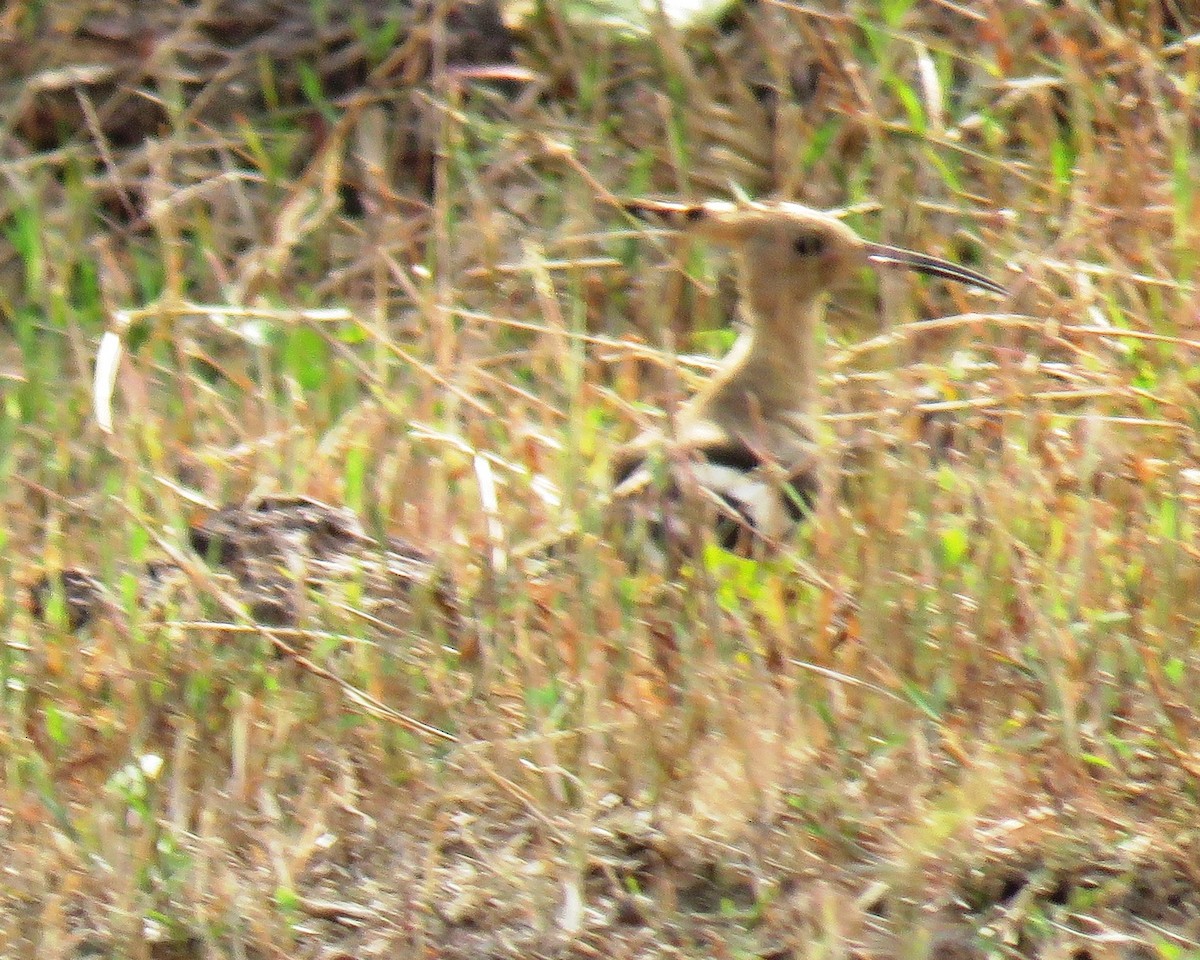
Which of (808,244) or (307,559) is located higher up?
(808,244)

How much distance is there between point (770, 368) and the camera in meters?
3.46

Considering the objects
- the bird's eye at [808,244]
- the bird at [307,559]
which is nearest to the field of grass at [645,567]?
the bird at [307,559]

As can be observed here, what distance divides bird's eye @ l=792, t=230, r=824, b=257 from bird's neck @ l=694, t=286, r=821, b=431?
0.07 metres

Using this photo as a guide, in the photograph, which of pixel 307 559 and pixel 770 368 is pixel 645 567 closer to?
pixel 307 559

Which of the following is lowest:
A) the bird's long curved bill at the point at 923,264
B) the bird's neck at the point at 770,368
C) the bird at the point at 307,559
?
the bird at the point at 307,559

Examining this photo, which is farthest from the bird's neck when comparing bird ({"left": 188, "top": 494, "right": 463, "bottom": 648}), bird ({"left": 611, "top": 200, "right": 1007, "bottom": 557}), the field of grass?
bird ({"left": 188, "top": 494, "right": 463, "bottom": 648})

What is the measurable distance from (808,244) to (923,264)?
180mm

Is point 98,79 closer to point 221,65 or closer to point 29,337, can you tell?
point 221,65

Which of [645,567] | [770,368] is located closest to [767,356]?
[770,368]

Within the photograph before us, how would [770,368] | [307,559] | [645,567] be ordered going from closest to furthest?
[645,567] < [307,559] < [770,368]

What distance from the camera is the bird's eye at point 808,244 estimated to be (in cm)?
352

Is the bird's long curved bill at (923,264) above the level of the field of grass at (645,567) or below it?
above

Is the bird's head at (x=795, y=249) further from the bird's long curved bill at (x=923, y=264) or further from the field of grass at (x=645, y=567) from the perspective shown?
the field of grass at (x=645, y=567)

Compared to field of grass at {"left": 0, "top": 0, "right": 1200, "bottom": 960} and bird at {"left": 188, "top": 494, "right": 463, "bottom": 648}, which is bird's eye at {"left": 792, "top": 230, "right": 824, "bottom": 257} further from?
bird at {"left": 188, "top": 494, "right": 463, "bottom": 648}
